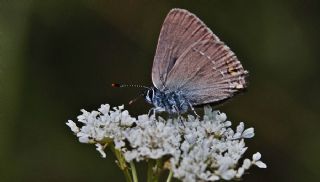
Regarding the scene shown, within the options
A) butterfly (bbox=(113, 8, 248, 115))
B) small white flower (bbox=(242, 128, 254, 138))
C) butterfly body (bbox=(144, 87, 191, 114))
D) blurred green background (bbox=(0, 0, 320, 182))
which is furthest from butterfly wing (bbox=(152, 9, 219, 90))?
blurred green background (bbox=(0, 0, 320, 182))

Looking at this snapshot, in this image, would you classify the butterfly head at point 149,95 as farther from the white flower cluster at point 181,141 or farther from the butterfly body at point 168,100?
the white flower cluster at point 181,141

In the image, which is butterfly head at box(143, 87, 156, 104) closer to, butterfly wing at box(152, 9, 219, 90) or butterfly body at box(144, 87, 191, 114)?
butterfly body at box(144, 87, 191, 114)

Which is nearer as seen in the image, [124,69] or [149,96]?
[149,96]

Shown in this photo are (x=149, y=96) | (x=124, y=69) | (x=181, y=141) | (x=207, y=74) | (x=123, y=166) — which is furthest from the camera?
(x=124, y=69)

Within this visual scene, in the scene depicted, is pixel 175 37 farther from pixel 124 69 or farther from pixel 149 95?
pixel 124 69

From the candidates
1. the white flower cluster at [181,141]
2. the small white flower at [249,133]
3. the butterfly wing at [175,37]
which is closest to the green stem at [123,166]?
the white flower cluster at [181,141]

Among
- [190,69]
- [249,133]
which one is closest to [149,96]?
[190,69]
